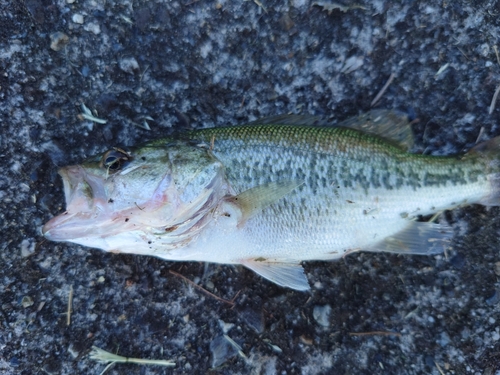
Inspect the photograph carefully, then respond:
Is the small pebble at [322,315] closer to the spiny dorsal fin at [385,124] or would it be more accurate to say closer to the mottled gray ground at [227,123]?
the mottled gray ground at [227,123]

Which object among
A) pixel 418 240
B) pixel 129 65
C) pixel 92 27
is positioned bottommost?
pixel 418 240

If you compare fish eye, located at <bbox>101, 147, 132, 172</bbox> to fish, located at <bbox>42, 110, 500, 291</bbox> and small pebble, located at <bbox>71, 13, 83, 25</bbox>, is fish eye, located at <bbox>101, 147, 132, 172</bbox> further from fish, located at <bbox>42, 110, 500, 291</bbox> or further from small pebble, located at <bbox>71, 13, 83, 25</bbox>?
small pebble, located at <bbox>71, 13, 83, 25</bbox>

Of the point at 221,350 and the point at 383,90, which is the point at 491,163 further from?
the point at 221,350

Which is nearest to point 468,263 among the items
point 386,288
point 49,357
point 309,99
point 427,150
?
point 386,288

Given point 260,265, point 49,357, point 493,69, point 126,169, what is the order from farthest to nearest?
1. point 493,69
2. point 49,357
3. point 260,265
4. point 126,169

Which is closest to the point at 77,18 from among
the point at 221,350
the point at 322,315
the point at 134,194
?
the point at 134,194

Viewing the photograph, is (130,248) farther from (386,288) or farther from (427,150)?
(427,150)
